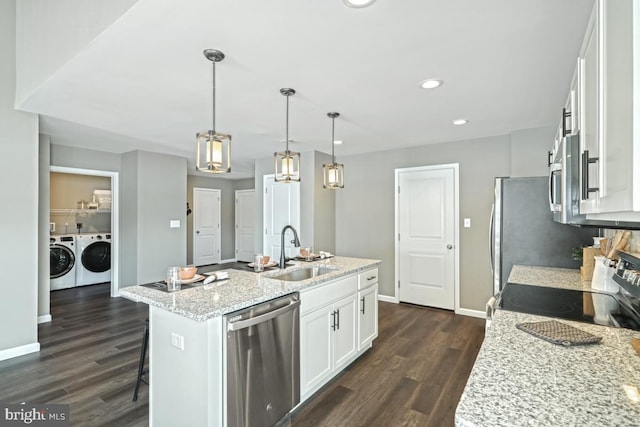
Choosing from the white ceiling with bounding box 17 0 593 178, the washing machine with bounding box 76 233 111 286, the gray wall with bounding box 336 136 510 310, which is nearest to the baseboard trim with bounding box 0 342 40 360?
the white ceiling with bounding box 17 0 593 178

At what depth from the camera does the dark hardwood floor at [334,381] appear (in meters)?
2.18

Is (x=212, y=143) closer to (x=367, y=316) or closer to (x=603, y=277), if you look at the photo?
(x=367, y=316)

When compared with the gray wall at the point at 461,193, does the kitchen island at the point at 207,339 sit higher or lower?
lower

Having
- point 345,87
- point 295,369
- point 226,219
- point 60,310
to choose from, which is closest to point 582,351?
point 295,369

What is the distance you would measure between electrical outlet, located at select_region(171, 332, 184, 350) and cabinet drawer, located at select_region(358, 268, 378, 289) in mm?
1621

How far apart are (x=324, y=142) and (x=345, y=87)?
1863mm

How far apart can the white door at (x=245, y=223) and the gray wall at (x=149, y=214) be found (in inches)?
110

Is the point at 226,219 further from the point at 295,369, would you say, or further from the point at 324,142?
the point at 295,369

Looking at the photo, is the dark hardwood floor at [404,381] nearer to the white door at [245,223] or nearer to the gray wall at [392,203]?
the gray wall at [392,203]

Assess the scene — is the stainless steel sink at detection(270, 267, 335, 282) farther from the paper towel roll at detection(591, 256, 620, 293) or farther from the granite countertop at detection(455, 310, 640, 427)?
the paper towel roll at detection(591, 256, 620, 293)

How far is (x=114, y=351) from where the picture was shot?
10.4ft

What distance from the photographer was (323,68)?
2.22 m

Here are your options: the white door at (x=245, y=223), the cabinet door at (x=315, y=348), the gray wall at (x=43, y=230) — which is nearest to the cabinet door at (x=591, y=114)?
the cabinet door at (x=315, y=348)

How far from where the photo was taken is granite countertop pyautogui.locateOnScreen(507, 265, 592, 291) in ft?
7.11
